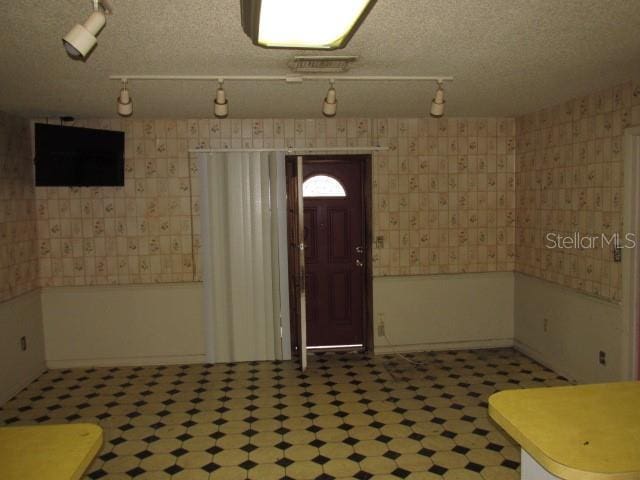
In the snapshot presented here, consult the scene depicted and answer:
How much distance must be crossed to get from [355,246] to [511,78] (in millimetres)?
2565

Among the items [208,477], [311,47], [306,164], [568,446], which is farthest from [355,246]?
[311,47]

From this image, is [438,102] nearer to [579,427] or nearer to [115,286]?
[579,427]

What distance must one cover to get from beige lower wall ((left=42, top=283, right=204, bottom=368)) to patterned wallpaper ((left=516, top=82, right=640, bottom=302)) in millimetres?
3341

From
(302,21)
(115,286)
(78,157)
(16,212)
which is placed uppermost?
(78,157)

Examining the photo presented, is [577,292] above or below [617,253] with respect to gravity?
below

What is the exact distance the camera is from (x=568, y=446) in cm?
168

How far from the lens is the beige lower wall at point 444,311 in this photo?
557 cm

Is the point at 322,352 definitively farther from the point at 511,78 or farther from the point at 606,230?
the point at 511,78

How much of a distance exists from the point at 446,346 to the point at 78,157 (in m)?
4.03

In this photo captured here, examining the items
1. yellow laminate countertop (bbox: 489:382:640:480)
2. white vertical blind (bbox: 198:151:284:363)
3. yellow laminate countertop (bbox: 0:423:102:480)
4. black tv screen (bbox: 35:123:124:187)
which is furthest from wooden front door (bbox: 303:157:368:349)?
yellow laminate countertop (bbox: 0:423:102:480)

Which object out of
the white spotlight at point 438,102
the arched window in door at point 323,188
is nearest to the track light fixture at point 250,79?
the white spotlight at point 438,102

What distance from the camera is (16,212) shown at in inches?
188

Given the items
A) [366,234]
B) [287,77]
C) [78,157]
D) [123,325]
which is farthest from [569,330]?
[78,157]

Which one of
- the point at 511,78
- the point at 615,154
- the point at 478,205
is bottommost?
the point at 478,205
